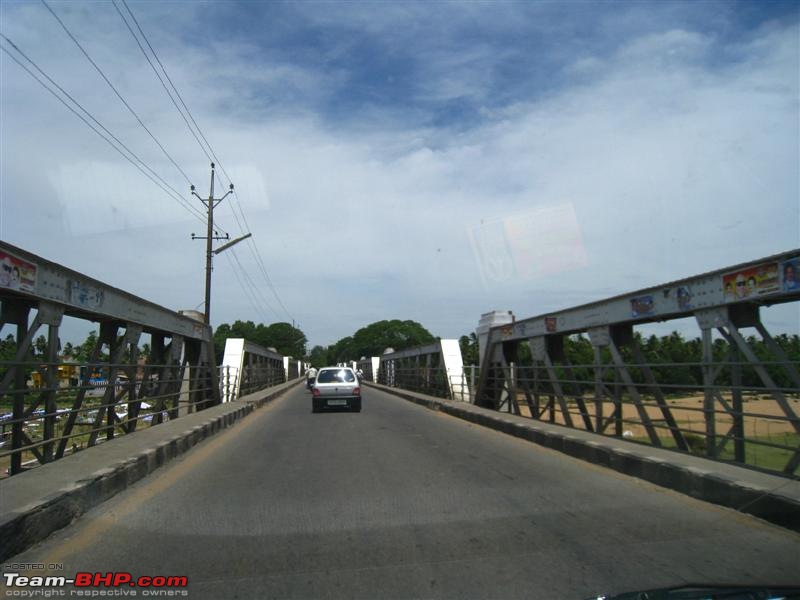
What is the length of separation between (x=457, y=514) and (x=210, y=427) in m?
8.75

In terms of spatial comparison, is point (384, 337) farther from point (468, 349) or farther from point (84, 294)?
point (84, 294)

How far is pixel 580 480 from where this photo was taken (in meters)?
7.88

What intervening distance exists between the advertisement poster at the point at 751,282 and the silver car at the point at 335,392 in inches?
554

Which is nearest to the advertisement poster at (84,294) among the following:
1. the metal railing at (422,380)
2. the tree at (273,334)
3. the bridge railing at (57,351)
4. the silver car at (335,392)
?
the bridge railing at (57,351)

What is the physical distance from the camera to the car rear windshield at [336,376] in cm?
2092

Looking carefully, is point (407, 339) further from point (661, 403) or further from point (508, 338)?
point (661, 403)

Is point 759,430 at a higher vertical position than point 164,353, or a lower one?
lower

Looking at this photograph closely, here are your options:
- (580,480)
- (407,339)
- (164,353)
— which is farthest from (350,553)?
(407,339)

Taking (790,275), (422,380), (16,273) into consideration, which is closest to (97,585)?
(16,273)

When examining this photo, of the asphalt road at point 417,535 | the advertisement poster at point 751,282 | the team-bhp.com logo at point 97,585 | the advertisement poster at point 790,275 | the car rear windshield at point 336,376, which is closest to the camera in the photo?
the team-bhp.com logo at point 97,585

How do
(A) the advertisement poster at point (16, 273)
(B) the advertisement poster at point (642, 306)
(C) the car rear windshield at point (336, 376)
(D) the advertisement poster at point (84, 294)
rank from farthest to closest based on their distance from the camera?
1. (C) the car rear windshield at point (336, 376)
2. (B) the advertisement poster at point (642, 306)
3. (D) the advertisement poster at point (84, 294)
4. (A) the advertisement poster at point (16, 273)

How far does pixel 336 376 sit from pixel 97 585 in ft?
54.7

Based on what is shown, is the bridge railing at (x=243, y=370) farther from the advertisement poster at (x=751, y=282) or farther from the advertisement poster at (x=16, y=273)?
the advertisement poster at (x=751, y=282)

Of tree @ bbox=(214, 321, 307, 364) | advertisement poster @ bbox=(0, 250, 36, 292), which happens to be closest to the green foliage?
tree @ bbox=(214, 321, 307, 364)
